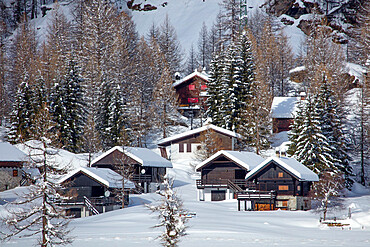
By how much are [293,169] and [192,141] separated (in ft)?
66.6

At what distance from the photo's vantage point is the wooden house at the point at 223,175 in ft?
173

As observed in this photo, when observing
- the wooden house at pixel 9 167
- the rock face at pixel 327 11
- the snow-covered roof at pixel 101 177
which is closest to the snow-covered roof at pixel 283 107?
the snow-covered roof at pixel 101 177

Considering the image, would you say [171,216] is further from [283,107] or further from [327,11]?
[327,11]

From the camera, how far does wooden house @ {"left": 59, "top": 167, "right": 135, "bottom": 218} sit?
45.7 m

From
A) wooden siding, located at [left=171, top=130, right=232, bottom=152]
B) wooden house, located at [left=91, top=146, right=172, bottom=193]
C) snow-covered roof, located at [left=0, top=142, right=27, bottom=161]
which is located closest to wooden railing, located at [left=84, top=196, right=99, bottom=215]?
wooden house, located at [left=91, top=146, right=172, bottom=193]

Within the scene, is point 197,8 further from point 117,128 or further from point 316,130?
point 316,130

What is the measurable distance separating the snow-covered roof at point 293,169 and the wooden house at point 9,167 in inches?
929

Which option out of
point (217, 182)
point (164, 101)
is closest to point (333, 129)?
point (217, 182)

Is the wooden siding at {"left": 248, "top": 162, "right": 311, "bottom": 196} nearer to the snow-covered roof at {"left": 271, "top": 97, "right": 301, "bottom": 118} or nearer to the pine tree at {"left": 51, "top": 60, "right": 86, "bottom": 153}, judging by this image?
the pine tree at {"left": 51, "top": 60, "right": 86, "bottom": 153}

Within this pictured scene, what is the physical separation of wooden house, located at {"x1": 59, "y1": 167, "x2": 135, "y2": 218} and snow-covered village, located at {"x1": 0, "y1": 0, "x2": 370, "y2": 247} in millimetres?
119

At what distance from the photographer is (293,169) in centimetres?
4797

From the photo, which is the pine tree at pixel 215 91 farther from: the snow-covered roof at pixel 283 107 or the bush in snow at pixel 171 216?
the bush in snow at pixel 171 216

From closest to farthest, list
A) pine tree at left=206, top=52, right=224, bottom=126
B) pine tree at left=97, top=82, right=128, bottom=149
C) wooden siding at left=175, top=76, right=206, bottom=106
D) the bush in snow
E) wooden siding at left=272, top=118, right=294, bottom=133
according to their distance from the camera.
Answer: the bush in snow → pine tree at left=97, top=82, right=128, bottom=149 → pine tree at left=206, top=52, right=224, bottom=126 → wooden siding at left=272, top=118, right=294, bottom=133 → wooden siding at left=175, top=76, right=206, bottom=106

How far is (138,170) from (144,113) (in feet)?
60.8
